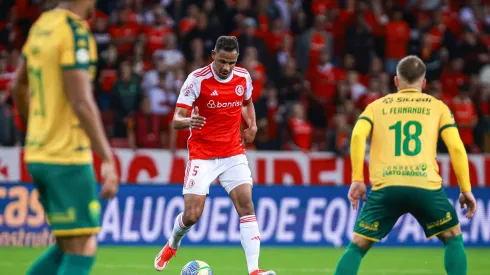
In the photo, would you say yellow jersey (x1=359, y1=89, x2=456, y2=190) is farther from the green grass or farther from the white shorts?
the green grass

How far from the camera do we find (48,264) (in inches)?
241

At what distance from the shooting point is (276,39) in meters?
19.6

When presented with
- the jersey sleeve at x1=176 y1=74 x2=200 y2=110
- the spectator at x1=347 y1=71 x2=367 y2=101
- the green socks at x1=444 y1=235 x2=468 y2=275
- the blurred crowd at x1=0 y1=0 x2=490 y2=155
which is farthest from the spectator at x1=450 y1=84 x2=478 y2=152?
the green socks at x1=444 y1=235 x2=468 y2=275

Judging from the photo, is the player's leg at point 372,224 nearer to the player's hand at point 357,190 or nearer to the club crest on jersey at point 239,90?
the player's hand at point 357,190

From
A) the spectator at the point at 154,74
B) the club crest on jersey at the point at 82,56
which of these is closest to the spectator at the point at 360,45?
the spectator at the point at 154,74

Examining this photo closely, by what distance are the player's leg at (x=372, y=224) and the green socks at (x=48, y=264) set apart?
2504 mm

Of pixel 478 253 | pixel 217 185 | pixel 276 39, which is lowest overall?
pixel 478 253

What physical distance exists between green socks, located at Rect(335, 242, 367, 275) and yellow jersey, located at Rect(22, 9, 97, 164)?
9.02 feet

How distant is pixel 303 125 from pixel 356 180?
1006 cm

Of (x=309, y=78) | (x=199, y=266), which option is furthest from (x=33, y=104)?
(x=309, y=78)

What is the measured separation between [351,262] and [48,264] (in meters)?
2.61

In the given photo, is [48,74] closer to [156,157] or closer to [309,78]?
[156,157]

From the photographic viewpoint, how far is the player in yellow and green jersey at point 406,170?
7648mm

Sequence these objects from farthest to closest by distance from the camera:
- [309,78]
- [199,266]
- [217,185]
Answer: [309,78] → [217,185] → [199,266]
